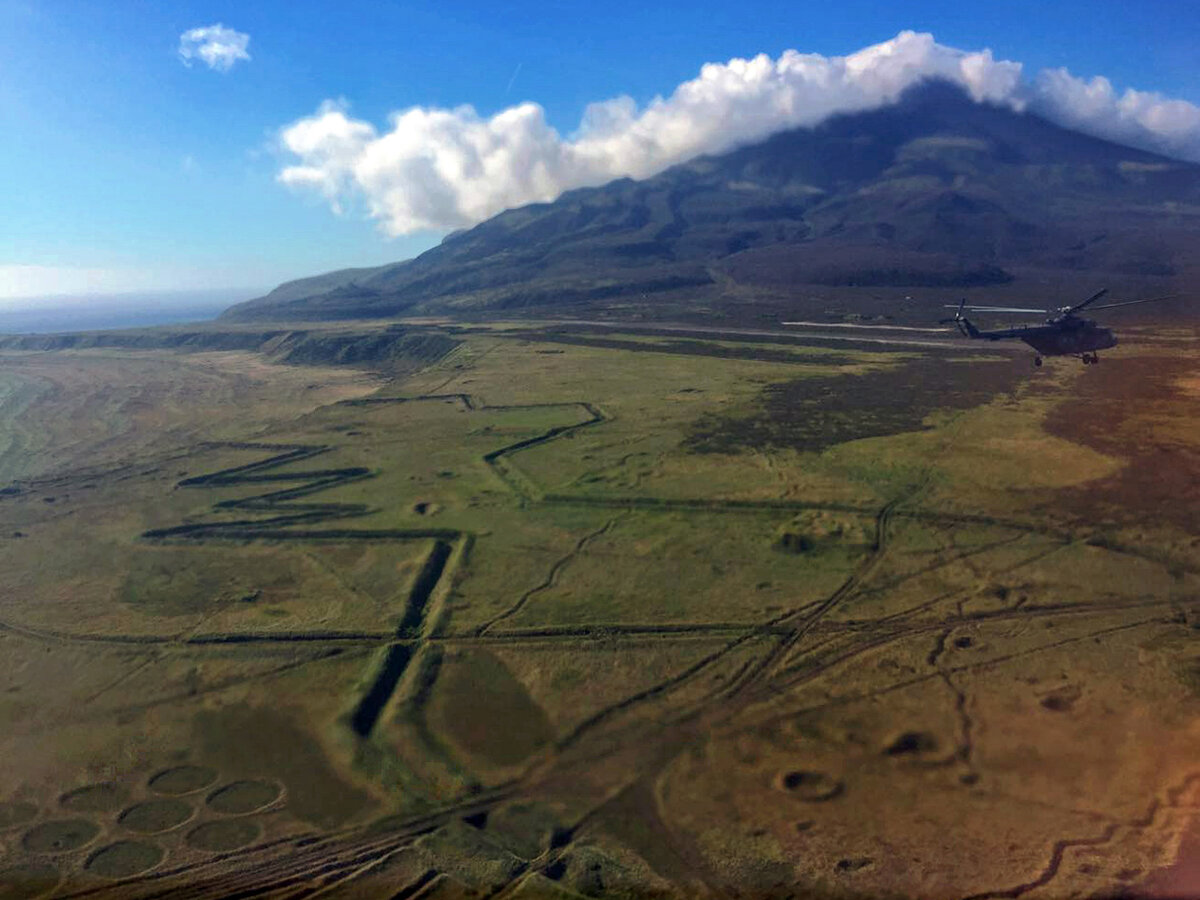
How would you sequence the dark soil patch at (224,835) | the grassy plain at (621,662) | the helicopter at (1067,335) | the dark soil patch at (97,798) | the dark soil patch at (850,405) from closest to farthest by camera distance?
1. the grassy plain at (621,662)
2. the dark soil patch at (224,835)
3. the dark soil patch at (97,798)
4. the dark soil patch at (850,405)
5. the helicopter at (1067,335)

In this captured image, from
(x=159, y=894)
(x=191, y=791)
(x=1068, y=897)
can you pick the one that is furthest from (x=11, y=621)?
(x=1068, y=897)

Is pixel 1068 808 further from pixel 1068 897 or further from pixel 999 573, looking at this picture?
pixel 999 573

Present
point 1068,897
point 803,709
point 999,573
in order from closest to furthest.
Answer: point 1068,897 < point 803,709 < point 999,573

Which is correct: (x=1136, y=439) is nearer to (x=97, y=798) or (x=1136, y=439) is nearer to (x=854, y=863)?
(x=854, y=863)

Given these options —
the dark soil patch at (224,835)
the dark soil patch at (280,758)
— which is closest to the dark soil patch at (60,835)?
the dark soil patch at (224,835)

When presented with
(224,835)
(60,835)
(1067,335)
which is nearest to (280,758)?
(224,835)

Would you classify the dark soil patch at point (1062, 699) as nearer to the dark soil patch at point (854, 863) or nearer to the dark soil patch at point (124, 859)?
the dark soil patch at point (854, 863)
